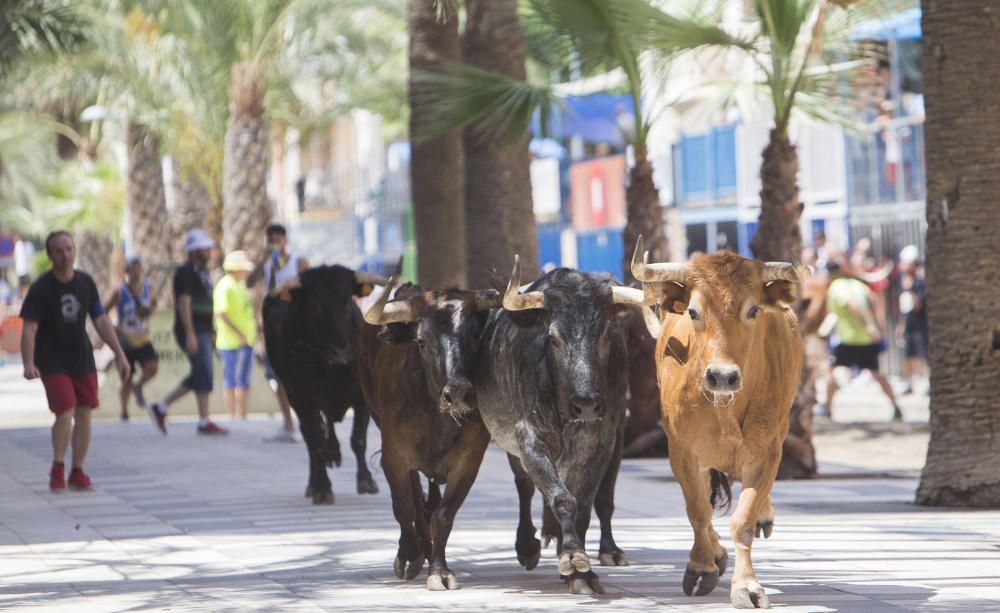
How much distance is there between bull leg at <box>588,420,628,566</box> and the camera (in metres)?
9.17

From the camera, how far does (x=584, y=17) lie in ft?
48.1

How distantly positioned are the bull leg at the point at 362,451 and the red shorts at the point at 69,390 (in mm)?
1937

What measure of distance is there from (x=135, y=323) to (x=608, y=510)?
397 inches

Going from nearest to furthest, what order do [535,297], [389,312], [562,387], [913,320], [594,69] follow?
[562,387] → [535,297] → [389,312] → [594,69] → [913,320]

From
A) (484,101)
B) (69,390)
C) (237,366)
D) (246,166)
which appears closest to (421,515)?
(69,390)

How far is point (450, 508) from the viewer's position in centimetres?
871

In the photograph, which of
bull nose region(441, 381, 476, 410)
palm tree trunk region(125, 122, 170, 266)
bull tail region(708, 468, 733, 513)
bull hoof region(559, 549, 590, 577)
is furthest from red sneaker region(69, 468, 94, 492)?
palm tree trunk region(125, 122, 170, 266)

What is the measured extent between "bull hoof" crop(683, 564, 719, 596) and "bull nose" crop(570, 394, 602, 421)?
840 mm

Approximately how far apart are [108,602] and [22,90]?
28.9m

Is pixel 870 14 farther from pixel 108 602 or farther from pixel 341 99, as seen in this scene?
pixel 341 99

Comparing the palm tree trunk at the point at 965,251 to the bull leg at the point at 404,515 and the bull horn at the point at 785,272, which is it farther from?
the bull leg at the point at 404,515

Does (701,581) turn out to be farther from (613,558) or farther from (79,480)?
(79,480)

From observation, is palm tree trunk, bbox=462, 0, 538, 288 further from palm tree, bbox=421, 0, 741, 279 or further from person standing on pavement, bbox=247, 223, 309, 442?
person standing on pavement, bbox=247, 223, 309, 442

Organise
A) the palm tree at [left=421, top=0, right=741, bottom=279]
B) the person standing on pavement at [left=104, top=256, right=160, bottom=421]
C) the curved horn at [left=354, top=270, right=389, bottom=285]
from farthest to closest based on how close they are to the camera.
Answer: the person standing on pavement at [left=104, top=256, right=160, bottom=421] < the palm tree at [left=421, top=0, right=741, bottom=279] < the curved horn at [left=354, top=270, right=389, bottom=285]
